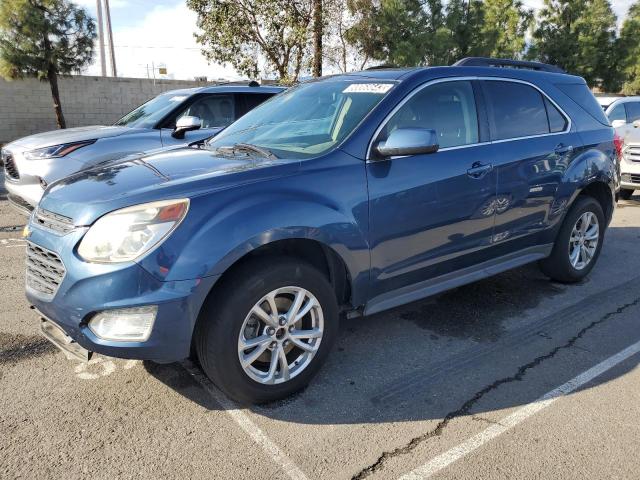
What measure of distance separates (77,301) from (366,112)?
6.62 feet

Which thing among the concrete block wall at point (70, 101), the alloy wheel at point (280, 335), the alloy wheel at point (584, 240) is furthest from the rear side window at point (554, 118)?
the concrete block wall at point (70, 101)

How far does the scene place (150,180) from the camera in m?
2.95

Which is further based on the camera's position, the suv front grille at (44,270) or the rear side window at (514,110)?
the rear side window at (514,110)

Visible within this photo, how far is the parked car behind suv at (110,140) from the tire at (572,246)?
3.80m

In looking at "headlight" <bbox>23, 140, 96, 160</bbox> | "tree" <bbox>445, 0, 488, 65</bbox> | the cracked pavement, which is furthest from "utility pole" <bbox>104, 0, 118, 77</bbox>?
the cracked pavement

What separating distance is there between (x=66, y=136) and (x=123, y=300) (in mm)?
4418

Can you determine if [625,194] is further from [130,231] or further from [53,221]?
[53,221]

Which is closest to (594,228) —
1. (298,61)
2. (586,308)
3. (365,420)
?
(586,308)

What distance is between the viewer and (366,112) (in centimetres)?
343

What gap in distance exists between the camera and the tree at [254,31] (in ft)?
50.4

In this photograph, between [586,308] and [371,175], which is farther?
[586,308]

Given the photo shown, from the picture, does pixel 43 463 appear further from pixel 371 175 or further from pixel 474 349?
pixel 474 349

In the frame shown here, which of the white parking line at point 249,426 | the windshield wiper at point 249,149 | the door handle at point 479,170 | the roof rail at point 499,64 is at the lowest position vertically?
the white parking line at point 249,426

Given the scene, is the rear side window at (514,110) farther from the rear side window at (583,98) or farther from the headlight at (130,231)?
the headlight at (130,231)
